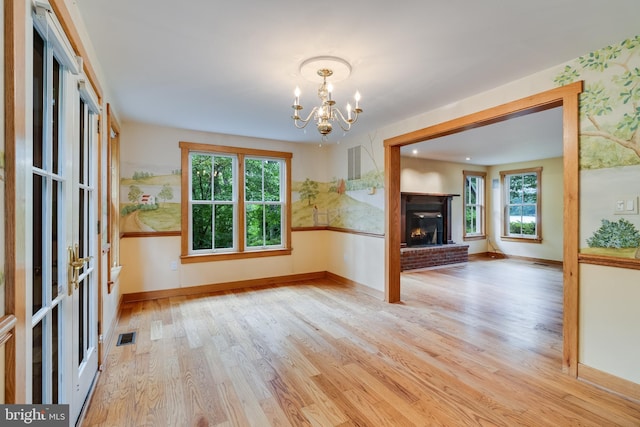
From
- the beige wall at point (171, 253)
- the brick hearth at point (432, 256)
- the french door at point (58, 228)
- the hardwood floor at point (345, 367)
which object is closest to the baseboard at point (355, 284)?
the hardwood floor at point (345, 367)

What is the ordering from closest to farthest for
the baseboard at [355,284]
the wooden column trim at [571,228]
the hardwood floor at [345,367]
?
the hardwood floor at [345,367] → the wooden column trim at [571,228] → the baseboard at [355,284]

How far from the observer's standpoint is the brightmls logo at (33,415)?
0.96m

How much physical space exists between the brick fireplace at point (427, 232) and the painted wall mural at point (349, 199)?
78.5 inches

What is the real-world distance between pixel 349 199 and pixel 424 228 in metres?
2.95

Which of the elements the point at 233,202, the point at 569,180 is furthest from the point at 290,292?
the point at 569,180

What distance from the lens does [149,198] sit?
4191 mm

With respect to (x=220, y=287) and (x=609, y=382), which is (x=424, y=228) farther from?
(x=609, y=382)

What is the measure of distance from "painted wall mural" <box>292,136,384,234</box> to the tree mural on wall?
2351 millimetres

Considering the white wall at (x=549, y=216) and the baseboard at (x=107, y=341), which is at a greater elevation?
the white wall at (x=549, y=216)

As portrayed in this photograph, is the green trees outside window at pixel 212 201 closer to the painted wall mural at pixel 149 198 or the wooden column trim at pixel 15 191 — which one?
the painted wall mural at pixel 149 198

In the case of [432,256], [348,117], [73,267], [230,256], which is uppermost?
[348,117]

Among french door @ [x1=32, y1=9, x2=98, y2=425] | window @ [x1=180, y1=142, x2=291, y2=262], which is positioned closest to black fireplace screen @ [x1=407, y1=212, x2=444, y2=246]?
window @ [x1=180, y1=142, x2=291, y2=262]

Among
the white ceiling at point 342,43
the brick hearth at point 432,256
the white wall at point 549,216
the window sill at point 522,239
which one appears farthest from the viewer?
the window sill at point 522,239

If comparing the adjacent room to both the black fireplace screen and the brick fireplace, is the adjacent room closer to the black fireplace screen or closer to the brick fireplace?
the brick fireplace
